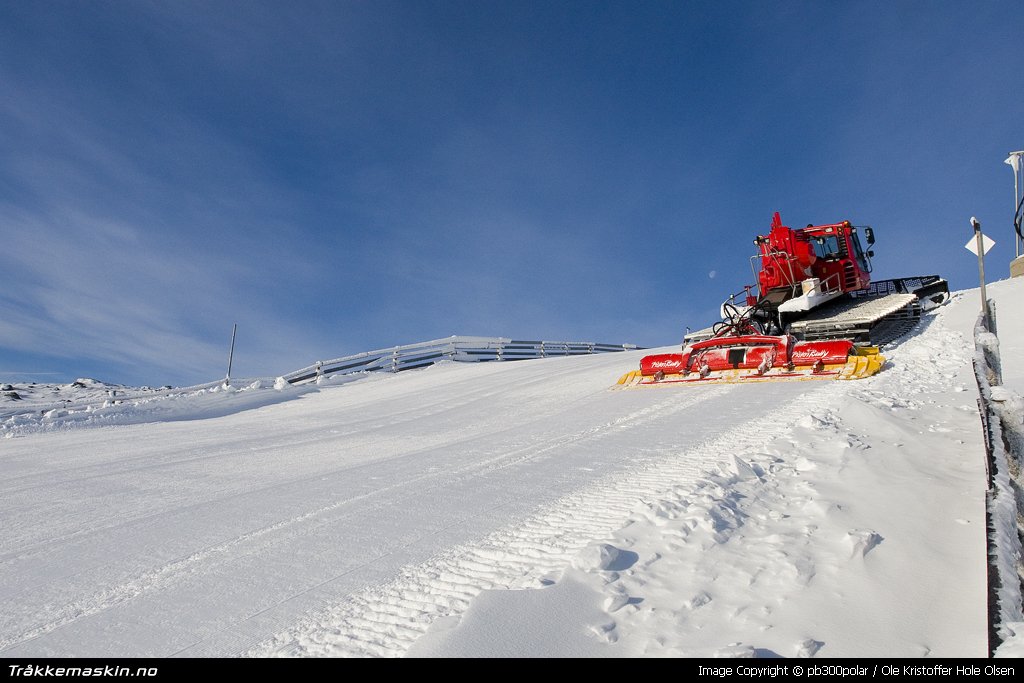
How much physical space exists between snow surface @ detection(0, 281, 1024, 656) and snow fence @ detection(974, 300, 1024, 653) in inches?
8.8

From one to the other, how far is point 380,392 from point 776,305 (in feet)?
33.6

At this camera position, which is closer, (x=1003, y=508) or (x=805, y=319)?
(x=1003, y=508)

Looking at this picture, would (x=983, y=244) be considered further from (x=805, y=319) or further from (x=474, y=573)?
(x=474, y=573)

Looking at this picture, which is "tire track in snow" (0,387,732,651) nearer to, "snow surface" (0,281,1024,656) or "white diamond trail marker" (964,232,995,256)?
"snow surface" (0,281,1024,656)

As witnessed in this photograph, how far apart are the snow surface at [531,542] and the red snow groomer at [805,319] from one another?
2.70 meters

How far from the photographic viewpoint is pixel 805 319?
1309cm

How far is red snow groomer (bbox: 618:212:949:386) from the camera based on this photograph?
877 cm

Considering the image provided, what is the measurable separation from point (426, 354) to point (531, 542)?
56.4 feet

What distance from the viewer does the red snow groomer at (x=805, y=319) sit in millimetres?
8766

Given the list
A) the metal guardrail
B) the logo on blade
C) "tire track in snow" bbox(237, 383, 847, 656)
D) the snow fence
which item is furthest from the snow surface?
the metal guardrail

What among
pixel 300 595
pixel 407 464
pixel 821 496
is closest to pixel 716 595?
pixel 821 496

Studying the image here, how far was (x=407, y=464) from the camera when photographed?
4773 millimetres

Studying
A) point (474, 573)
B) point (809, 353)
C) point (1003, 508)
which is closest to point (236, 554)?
point (474, 573)

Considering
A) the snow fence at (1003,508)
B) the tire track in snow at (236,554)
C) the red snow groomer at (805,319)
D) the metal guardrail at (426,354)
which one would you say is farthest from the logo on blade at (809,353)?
the metal guardrail at (426,354)
